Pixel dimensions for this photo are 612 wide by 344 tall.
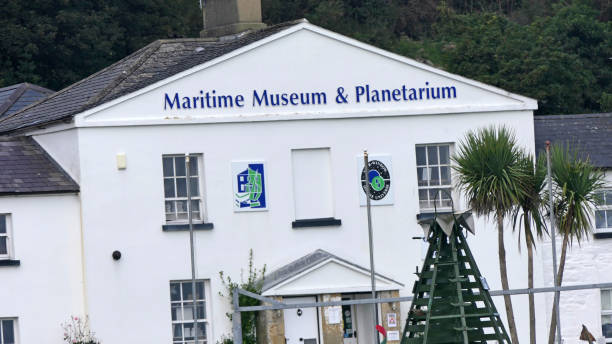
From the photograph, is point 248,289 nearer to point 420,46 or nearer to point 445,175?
point 445,175

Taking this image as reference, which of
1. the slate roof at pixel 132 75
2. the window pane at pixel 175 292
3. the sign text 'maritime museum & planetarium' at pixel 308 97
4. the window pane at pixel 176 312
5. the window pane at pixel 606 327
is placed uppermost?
the slate roof at pixel 132 75

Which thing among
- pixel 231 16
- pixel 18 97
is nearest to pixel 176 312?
pixel 231 16

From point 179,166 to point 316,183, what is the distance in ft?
10.6

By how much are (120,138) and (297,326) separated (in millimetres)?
5815

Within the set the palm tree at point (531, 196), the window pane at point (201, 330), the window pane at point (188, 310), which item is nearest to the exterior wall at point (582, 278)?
the palm tree at point (531, 196)

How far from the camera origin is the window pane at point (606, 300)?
118 feet

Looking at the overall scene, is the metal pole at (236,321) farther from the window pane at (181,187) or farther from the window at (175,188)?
the window pane at (181,187)

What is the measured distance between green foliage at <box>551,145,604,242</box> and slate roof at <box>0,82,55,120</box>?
16.7m

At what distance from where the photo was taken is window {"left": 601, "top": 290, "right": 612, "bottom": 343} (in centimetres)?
3581

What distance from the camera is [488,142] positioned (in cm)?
3031

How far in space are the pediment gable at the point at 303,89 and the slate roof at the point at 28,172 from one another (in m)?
1.56

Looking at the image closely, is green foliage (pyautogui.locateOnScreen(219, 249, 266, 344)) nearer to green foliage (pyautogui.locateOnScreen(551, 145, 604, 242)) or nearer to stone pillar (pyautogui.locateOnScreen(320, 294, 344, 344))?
stone pillar (pyautogui.locateOnScreen(320, 294, 344, 344))

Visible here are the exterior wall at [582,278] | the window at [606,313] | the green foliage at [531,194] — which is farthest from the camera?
the window at [606,313]

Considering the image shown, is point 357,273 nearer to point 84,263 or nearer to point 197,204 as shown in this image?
point 197,204
